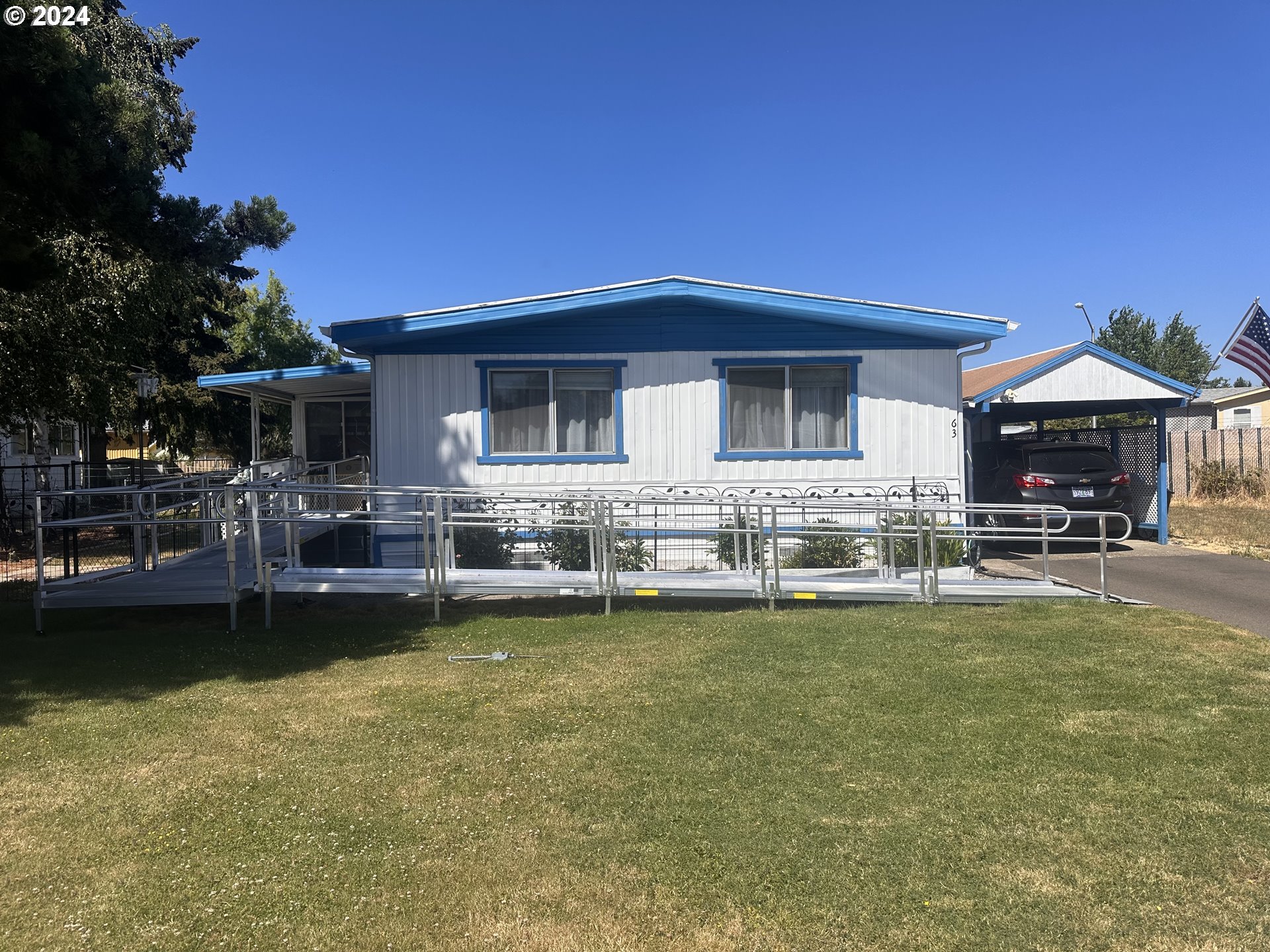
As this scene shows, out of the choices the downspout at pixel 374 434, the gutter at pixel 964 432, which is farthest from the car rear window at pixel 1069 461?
the downspout at pixel 374 434

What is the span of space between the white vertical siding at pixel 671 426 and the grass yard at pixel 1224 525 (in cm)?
516

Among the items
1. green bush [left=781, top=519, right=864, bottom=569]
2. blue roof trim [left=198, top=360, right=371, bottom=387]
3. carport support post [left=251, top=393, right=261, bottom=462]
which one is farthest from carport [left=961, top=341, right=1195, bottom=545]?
carport support post [left=251, top=393, right=261, bottom=462]

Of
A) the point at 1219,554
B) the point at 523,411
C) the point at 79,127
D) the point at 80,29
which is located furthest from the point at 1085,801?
the point at 80,29

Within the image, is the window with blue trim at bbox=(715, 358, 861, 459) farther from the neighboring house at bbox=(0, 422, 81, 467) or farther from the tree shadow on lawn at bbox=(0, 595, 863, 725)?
the neighboring house at bbox=(0, 422, 81, 467)

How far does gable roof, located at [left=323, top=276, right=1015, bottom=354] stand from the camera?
10273mm

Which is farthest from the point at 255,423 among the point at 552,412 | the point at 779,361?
the point at 779,361

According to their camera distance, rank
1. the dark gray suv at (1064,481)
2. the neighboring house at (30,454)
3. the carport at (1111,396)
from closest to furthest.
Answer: the dark gray suv at (1064,481), the carport at (1111,396), the neighboring house at (30,454)

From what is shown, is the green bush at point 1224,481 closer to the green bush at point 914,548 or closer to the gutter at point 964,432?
the gutter at point 964,432

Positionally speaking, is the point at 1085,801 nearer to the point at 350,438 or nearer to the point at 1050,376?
the point at 1050,376

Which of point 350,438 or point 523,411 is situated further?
point 350,438

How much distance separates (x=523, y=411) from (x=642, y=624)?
397 cm

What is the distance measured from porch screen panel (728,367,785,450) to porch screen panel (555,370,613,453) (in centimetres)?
152

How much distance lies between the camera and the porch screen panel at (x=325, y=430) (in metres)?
16.0

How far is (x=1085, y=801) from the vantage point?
402cm
